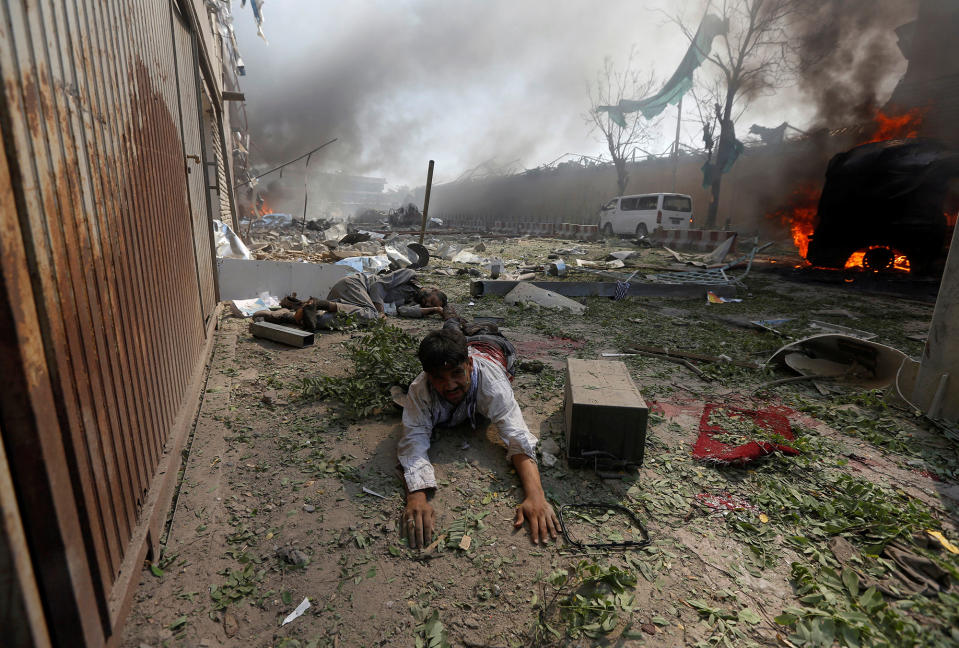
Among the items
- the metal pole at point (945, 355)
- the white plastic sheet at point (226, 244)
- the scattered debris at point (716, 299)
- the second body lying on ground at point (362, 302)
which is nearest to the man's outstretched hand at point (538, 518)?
the metal pole at point (945, 355)

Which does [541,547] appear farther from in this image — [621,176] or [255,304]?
[621,176]

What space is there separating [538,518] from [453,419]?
102 cm

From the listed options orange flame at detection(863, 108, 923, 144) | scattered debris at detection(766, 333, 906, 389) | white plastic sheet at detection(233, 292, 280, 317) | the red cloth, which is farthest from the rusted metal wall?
orange flame at detection(863, 108, 923, 144)

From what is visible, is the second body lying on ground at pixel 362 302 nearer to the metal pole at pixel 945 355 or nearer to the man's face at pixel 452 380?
the man's face at pixel 452 380

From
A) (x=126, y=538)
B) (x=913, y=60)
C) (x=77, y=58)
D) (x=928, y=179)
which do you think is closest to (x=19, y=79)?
(x=77, y=58)

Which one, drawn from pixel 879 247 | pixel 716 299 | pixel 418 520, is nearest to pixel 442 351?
pixel 418 520

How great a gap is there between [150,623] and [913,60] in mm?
21571

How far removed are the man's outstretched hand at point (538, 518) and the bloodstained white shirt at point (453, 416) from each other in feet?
0.96

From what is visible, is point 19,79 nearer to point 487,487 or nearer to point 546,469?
point 487,487

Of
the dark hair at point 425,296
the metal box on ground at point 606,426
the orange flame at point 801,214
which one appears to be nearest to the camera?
the metal box on ground at point 606,426

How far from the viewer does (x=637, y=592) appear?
1861 millimetres

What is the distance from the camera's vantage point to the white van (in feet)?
57.0

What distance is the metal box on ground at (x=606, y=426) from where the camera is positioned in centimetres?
263

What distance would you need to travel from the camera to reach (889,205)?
9.22 meters
